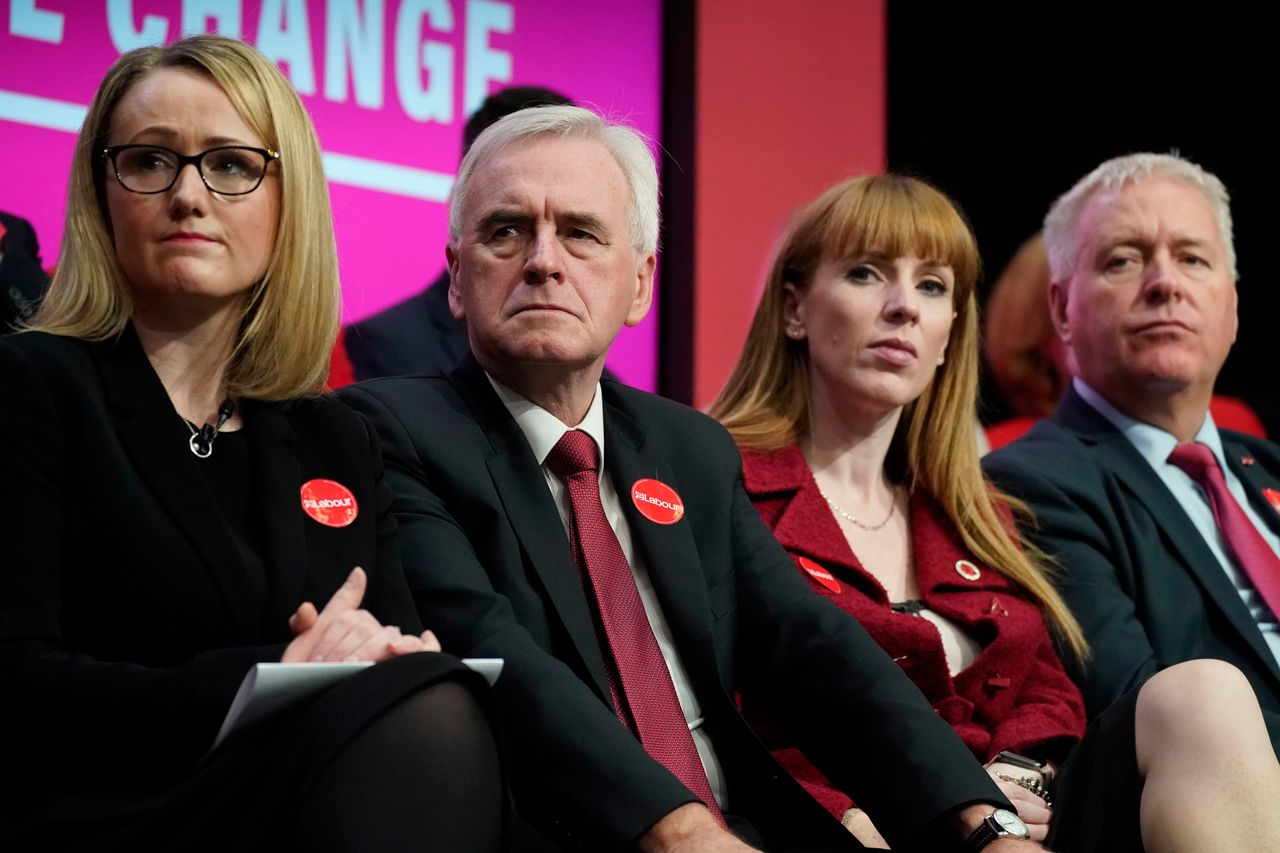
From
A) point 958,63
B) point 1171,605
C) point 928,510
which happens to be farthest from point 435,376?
point 958,63

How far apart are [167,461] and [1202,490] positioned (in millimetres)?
2206

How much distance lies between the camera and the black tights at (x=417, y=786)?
153 cm

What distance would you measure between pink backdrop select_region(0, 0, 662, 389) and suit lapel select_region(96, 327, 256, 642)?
62.2 inches

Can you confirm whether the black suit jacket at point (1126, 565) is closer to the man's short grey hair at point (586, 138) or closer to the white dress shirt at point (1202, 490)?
the white dress shirt at point (1202, 490)

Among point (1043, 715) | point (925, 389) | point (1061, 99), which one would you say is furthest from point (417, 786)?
point (1061, 99)

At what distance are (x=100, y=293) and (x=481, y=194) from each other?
2.08ft

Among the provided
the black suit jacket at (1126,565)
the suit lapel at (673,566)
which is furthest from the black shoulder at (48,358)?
the black suit jacket at (1126,565)

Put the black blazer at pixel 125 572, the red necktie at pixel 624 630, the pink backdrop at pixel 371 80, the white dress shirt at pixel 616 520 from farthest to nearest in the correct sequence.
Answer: the pink backdrop at pixel 371 80, the white dress shirt at pixel 616 520, the red necktie at pixel 624 630, the black blazer at pixel 125 572

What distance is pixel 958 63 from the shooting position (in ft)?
18.7

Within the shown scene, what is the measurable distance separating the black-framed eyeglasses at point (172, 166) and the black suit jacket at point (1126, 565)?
5.64 ft

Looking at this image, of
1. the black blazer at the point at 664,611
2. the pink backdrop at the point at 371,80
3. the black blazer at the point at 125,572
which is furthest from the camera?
the pink backdrop at the point at 371,80

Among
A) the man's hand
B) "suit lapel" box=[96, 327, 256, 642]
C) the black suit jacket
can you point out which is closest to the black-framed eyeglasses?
"suit lapel" box=[96, 327, 256, 642]

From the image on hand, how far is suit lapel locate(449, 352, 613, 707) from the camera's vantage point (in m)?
2.15

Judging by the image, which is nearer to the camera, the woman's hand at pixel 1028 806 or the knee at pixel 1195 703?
the knee at pixel 1195 703
